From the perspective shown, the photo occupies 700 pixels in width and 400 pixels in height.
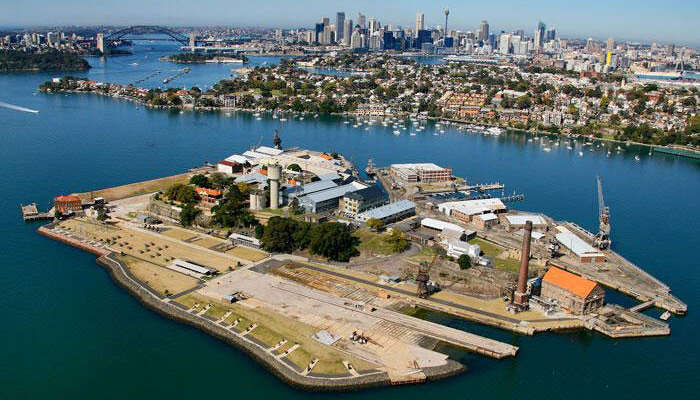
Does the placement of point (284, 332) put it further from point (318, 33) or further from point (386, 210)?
point (318, 33)

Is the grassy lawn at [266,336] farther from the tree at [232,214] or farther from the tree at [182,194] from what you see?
the tree at [182,194]

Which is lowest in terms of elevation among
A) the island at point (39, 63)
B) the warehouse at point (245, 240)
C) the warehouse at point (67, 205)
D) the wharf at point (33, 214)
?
the warehouse at point (245, 240)

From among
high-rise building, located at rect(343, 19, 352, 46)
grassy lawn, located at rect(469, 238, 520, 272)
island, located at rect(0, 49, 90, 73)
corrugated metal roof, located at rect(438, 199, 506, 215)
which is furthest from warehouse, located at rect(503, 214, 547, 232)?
high-rise building, located at rect(343, 19, 352, 46)

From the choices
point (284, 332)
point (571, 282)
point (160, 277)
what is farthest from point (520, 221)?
point (160, 277)

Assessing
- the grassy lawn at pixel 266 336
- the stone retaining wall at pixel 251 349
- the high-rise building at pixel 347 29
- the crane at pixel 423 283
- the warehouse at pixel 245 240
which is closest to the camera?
the stone retaining wall at pixel 251 349

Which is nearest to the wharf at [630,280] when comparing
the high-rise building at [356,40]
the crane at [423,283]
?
the crane at [423,283]

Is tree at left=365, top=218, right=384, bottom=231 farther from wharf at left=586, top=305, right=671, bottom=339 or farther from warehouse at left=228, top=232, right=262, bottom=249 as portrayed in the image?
wharf at left=586, top=305, right=671, bottom=339
